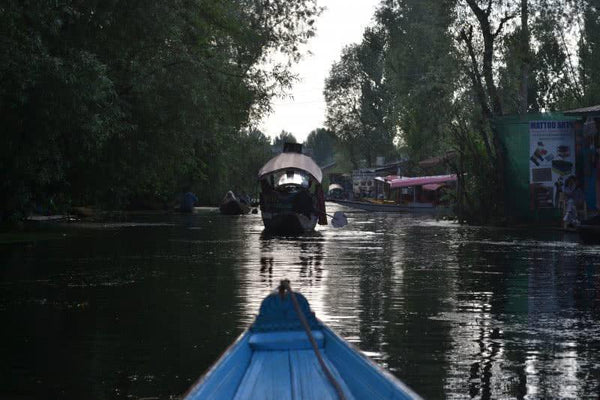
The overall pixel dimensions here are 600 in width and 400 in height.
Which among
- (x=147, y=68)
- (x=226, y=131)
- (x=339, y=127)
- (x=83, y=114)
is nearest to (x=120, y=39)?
(x=147, y=68)

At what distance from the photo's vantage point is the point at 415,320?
43.2ft

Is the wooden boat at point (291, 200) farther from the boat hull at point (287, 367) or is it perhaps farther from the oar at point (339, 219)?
the boat hull at point (287, 367)

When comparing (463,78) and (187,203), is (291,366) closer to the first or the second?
(463,78)

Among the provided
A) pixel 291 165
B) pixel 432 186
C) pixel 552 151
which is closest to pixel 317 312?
pixel 552 151

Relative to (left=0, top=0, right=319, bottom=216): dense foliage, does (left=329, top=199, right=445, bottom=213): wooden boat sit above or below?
below

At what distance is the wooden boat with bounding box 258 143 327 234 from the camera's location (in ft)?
133

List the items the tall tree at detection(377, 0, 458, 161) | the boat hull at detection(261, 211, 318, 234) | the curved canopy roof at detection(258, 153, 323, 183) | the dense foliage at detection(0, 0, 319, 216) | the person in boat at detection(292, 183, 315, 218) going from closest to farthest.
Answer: the dense foliage at detection(0, 0, 319, 216) → the boat hull at detection(261, 211, 318, 234) → the person in boat at detection(292, 183, 315, 218) → the curved canopy roof at detection(258, 153, 323, 183) → the tall tree at detection(377, 0, 458, 161)

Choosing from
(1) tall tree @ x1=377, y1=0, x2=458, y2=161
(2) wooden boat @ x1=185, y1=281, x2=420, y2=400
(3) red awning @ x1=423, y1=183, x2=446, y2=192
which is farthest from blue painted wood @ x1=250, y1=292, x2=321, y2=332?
(3) red awning @ x1=423, y1=183, x2=446, y2=192

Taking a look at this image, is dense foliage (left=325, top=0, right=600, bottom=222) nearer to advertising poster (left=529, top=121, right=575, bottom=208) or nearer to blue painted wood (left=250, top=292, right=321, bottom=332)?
advertising poster (left=529, top=121, right=575, bottom=208)

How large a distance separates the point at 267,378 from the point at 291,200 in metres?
33.7

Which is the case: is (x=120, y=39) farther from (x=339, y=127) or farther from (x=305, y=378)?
(x=339, y=127)

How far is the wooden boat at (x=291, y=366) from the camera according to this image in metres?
6.58

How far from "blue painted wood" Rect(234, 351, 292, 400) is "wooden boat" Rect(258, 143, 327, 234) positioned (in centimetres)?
3237

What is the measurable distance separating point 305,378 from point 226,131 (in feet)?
122
